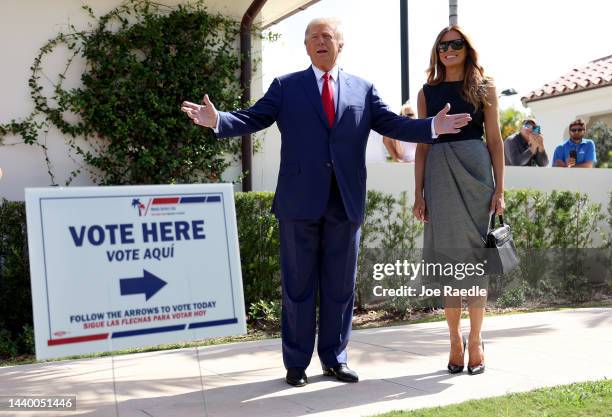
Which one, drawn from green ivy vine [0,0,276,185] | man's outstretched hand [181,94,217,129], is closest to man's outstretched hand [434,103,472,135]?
man's outstretched hand [181,94,217,129]

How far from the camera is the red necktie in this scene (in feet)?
14.5

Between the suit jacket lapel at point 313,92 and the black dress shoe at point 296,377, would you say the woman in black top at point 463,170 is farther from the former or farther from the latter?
the black dress shoe at point 296,377

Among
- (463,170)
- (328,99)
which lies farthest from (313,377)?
(328,99)

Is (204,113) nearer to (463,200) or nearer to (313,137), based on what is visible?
(313,137)

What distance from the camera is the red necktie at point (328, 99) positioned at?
4.41 metres

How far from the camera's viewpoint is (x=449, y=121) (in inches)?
167

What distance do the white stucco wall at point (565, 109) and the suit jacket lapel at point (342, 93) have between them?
46.5ft

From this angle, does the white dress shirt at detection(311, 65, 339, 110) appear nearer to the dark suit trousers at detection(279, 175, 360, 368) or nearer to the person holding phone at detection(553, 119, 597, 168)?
the dark suit trousers at detection(279, 175, 360, 368)

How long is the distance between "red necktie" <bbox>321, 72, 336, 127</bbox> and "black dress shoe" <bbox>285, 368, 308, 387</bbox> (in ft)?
4.97

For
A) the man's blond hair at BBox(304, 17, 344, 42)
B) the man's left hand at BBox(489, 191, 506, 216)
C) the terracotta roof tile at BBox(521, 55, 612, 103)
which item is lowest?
the man's left hand at BBox(489, 191, 506, 216)

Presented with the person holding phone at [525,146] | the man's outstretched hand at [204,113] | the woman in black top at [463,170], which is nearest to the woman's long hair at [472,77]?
the woman in black top at [463,170]

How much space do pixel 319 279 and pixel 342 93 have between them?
3.87 feet

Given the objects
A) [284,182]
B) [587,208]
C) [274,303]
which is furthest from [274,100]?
[587,208]

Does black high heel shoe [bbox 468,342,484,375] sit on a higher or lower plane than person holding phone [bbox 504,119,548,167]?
lower
